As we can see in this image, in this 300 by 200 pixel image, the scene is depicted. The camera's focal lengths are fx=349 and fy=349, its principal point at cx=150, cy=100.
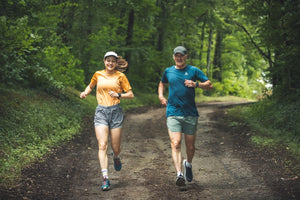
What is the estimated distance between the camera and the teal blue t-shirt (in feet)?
21.2

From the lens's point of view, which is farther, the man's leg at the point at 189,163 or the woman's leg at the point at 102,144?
the man's leg at the point at 189,163

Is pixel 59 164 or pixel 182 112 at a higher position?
pixel 182 112

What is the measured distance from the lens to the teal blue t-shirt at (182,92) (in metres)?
6.48

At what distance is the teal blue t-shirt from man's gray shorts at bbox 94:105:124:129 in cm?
99

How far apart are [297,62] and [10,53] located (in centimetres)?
918

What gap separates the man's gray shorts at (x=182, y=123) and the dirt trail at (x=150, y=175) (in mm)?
1029

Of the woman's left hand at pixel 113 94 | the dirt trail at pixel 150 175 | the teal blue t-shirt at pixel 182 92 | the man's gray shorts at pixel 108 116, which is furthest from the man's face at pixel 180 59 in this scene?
the dirt trail at pixel 150 175

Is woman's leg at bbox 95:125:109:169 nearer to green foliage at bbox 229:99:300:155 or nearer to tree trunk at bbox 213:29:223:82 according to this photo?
green foliage at bbox 229:99:300:155

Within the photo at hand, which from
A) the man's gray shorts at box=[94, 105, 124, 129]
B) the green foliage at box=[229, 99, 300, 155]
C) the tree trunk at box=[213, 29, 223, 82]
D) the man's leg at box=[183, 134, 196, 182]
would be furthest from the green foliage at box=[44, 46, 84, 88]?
the tree trunk at box=[213, 29, 223, 82]

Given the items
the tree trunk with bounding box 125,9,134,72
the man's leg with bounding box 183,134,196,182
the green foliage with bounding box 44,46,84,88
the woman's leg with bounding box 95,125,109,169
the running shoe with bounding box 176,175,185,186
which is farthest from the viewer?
the tree trunk with bounding box 125,9,134,72

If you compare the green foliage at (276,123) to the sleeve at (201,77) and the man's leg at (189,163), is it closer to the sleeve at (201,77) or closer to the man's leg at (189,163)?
the man's leg at (189,163)

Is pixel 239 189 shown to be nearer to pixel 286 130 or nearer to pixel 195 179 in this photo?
Answer: pixel 195 179

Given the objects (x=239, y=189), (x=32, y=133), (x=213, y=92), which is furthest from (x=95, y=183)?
(x=213, y=92)

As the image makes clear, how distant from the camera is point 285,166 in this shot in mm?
7855
